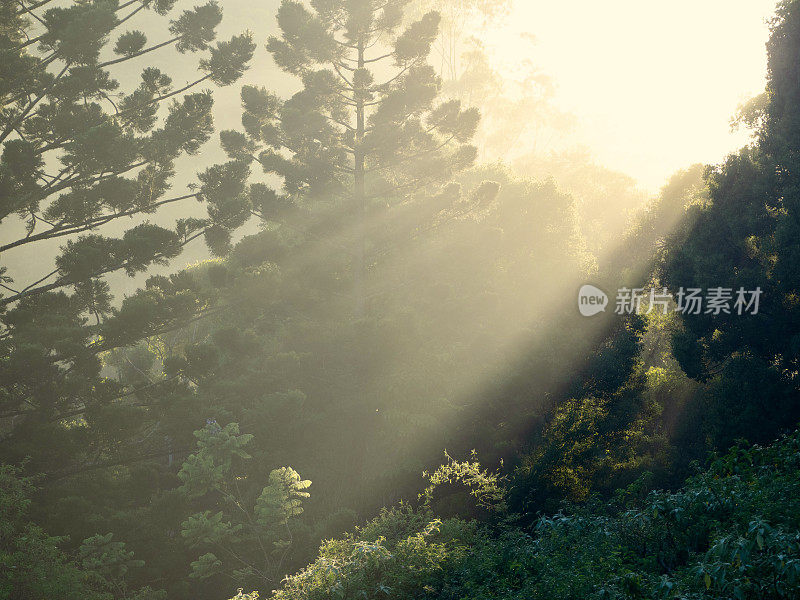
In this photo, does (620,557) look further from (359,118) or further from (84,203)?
(359,118)

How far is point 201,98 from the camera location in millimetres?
22062

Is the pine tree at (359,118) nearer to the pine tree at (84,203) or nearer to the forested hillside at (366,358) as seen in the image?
the forested hillside at (366,358)

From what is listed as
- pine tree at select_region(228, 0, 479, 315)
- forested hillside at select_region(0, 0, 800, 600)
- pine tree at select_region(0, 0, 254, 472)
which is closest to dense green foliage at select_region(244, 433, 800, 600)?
forested hillside at select_region(0, 0, 800, 600)

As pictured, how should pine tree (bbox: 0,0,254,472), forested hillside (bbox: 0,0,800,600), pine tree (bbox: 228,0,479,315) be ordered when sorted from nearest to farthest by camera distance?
forested hillside (bbox: 0,0,800,600)
pine tree (bbox: 0,0,254,472)
pine tree (bbox: 228,0,479,315)

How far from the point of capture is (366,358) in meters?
20.9

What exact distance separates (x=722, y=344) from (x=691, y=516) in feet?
31.3

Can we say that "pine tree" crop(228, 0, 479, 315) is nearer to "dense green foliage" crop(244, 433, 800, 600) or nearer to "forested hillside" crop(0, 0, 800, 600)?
"forested hillside" crop(0, 0, 800, 600)

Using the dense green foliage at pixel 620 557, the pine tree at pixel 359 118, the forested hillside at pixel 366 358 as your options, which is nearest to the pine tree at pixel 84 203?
the forested hillside at pixel 366 358

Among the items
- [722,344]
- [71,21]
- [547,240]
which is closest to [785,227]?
[722,344]

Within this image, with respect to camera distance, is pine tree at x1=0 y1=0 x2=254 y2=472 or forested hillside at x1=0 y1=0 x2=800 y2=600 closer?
forested hillside at x1=0 y1=0 x2=800 y2=600

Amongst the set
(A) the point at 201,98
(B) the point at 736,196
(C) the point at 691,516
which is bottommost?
(C) the point at 691,516

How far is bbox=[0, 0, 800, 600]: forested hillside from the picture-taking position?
380 inches

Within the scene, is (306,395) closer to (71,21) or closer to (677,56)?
(71,21)

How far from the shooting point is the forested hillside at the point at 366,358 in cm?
966
